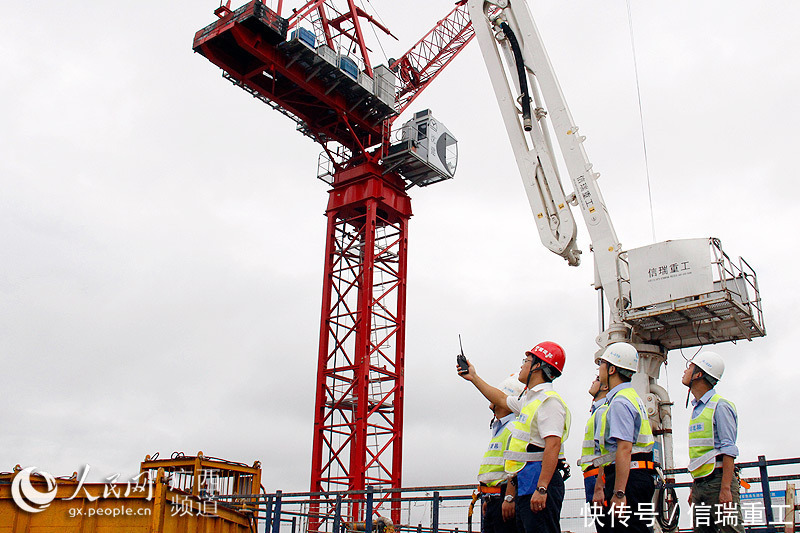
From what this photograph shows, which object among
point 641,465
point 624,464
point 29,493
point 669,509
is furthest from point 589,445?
point 29,493

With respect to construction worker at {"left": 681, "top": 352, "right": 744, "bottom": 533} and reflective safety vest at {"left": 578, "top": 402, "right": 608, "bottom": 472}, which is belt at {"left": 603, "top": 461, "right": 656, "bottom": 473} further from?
construction worker at {"left": 681, "top": 352, "right": 744, "bottom": 533}

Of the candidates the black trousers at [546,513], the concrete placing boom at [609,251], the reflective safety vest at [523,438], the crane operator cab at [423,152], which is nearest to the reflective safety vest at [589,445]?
the reflective safety vest at [523,438]

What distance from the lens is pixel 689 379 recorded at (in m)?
7.15

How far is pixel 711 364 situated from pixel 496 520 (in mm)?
2525

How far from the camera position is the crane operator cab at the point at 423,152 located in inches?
1219

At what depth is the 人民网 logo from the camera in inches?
431

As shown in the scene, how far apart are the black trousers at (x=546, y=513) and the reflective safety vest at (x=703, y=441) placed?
1.78m

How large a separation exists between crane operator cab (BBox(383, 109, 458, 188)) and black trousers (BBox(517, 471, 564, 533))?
83.7 feet

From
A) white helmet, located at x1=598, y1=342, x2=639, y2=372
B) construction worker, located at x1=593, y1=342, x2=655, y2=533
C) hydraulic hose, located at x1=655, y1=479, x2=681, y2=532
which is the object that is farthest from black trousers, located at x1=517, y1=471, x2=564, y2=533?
hydraulic hose, located at x1=655, y1=479, x2=681, y2=532

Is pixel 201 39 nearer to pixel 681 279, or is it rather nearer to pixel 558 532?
pixel 681 279

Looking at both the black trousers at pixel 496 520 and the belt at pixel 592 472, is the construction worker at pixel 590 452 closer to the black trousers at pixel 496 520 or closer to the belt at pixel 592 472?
the belt at pixel 592 472

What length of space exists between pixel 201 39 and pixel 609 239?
664 inches

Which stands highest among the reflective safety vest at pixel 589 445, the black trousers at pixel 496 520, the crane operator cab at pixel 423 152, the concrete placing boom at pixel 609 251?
the crane operator cab at pixel 423 152

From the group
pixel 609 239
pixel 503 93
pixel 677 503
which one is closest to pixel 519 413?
pixel 677 503
